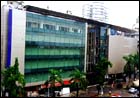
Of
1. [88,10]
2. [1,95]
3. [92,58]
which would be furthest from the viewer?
[88,10]

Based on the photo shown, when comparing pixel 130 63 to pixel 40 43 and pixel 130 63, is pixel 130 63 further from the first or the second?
pixel 40 43

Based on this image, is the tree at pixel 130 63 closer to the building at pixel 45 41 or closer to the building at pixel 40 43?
the building at pixel 45 41

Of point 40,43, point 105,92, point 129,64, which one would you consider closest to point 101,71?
point 105,92

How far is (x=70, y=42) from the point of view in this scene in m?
65.6

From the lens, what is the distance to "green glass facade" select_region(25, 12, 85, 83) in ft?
182

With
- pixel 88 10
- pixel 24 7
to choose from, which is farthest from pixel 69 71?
pixel 88 10

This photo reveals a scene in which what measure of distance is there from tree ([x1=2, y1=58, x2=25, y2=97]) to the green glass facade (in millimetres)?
7978

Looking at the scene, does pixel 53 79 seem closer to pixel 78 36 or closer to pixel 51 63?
pixel 51 63

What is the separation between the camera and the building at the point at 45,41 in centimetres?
5144

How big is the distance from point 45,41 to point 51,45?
6.37 ft

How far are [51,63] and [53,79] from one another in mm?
7165

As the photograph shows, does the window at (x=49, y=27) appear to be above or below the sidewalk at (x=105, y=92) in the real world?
above

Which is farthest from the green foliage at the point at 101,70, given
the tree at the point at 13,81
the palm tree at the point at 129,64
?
the tree at the point at 13,81

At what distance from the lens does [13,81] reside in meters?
45.9
